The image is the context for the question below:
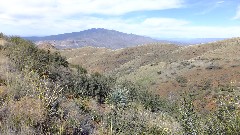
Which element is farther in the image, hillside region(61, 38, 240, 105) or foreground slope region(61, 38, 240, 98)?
foreground slope region(61, 38, 240, 98)

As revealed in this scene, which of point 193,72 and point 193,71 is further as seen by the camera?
point 193,71

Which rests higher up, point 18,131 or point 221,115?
point 221,115

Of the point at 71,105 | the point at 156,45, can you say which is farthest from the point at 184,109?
Result: the point at 156,45

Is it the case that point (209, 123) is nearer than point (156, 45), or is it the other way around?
point (209, 123)

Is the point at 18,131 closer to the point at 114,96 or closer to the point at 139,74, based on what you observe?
the point at 114,96

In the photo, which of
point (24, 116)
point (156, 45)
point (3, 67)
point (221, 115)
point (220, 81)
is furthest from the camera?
point (156, 45)

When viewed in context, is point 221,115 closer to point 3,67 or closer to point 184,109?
point 184,109

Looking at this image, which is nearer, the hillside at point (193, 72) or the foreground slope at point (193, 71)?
the hillside at point (193, 72)

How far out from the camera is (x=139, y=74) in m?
66.7

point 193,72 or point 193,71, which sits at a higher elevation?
point 193,71

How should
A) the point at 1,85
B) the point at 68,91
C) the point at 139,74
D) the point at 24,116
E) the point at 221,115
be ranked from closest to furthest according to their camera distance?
the point at 221,115 < the point at 24,116 < the point at 1,85 < the point at 68,91 < the point at 139,74

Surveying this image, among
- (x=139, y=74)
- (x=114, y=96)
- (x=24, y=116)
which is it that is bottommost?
Result: (x=139, y=74)

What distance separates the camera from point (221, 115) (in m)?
5.52

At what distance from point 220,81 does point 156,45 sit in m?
71.9
